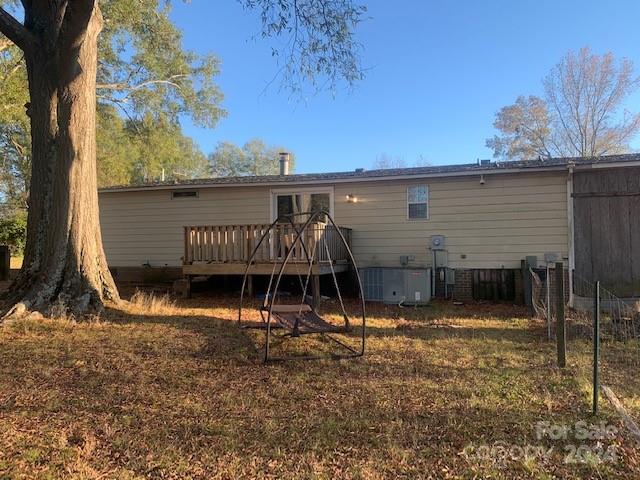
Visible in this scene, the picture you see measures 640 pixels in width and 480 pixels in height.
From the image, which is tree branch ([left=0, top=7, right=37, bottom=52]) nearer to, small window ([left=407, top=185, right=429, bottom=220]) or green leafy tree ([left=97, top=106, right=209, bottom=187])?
small window ([left=407, top=185, right=429, bottom=220])

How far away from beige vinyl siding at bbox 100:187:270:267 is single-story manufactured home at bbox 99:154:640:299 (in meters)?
0.04

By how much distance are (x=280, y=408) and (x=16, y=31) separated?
817 cm

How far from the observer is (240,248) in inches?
399

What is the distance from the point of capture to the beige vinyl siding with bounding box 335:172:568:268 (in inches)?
395

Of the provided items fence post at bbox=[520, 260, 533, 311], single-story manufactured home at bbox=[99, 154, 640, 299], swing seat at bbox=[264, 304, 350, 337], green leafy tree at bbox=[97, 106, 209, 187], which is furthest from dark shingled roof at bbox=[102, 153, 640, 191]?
green leafy tree at bbox=[97, 106, 209, 187]

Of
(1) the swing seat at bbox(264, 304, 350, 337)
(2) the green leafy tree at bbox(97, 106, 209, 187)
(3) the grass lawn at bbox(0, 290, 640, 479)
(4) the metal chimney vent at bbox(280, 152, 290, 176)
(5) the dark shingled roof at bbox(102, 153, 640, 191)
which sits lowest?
(3) the grass lawn at bbox(0, 290, 640, 479)

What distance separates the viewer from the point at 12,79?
14.5 metres

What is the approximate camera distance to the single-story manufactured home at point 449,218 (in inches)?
369

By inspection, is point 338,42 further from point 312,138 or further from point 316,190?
point 312,138

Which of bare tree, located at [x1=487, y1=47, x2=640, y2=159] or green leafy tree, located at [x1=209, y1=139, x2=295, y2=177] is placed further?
green leafy tree, located at [x1=209, y1=139, x2=295, y2=177]

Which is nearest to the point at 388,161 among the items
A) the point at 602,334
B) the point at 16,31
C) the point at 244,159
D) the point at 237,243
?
the point at 244,159

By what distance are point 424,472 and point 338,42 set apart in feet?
19.4

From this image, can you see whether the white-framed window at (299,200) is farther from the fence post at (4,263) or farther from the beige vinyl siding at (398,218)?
the fence post at (4,263)

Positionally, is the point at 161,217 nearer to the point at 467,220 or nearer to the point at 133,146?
the point at 467,220
